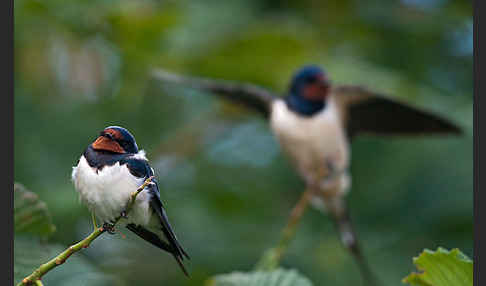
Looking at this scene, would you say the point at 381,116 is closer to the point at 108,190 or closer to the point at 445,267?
the point at 445,267

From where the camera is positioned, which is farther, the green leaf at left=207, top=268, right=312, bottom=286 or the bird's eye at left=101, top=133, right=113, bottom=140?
the green leaf at left=207, top=268, right=312, bottom=286

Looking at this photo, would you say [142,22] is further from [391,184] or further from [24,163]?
[391,184]

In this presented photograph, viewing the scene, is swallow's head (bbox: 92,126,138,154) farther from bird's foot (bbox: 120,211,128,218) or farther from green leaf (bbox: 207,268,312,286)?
green leaf (bbox: 207,268,312,286)

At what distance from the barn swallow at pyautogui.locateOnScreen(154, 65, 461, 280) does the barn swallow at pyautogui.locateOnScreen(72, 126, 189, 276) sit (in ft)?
5.59

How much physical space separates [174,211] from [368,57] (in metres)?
1.79

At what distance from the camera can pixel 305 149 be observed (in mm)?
2297

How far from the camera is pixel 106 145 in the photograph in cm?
36

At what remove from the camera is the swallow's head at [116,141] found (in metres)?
0.36

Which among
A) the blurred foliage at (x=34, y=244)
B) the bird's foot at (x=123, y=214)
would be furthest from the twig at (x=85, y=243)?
the blurred foliage at (x=34, y=244)

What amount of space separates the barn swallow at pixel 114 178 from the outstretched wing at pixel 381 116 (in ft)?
5.72

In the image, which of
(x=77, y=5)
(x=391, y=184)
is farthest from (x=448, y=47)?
(x=77, y=5)

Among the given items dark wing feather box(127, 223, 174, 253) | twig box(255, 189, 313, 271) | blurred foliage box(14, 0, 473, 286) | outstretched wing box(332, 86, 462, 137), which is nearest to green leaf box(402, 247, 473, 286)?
twig box(255, 189, 313, 271)

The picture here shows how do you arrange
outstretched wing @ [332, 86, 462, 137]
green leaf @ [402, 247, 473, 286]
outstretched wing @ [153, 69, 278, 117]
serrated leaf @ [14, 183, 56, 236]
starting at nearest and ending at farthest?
serrated leaf @ [14, 183, 56, 236] → green leaf @ [402, 247, 473, 286] → outstretched wing @ [332, 86, 462, 137] → outstretched wing @ [153, 69, 278, 117]

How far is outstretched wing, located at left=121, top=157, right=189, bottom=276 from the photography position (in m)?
0.36
